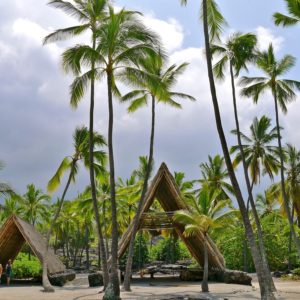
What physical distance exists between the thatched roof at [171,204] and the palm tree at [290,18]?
9467mm

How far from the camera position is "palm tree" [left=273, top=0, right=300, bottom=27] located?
17.4 m

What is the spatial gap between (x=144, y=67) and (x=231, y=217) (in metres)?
8.03

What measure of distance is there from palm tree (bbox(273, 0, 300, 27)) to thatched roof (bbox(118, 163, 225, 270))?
9467mm

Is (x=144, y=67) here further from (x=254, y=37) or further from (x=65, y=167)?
(x=65, y=167)

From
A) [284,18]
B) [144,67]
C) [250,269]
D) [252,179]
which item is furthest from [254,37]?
[250,269]

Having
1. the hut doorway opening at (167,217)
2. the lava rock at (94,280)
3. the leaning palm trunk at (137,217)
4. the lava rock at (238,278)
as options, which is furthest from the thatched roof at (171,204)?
the leaning palm trunk at (137,217)

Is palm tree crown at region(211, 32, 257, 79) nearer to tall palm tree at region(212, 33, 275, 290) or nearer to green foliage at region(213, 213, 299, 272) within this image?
tall palm tree at region(212, 33, 275, 290)

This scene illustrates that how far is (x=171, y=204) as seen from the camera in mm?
26312

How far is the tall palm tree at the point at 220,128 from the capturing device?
1407cm

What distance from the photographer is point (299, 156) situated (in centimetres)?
3053

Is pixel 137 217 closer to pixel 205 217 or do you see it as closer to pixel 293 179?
pixel 205 217

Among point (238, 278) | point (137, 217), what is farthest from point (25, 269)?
point (238, 278)

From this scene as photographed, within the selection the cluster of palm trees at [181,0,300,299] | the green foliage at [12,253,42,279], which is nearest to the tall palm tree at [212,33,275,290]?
the cluster of palm trees at [181,0,300,299]

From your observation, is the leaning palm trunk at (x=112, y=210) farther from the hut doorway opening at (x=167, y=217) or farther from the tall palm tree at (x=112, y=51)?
the hut doorway opening at (x=167, y=217)
